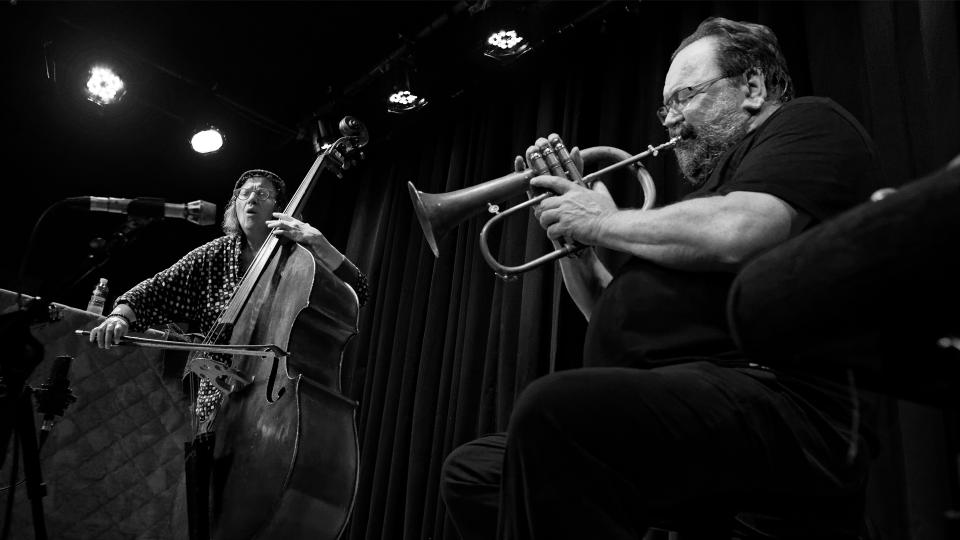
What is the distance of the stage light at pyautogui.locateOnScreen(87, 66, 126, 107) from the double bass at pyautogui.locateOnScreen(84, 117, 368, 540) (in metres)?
2.43

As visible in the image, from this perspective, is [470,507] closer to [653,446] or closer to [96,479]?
[653,446]

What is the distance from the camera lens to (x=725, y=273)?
4.68 feet

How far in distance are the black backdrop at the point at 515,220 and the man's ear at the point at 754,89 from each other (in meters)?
0.71

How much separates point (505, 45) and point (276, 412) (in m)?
2.31

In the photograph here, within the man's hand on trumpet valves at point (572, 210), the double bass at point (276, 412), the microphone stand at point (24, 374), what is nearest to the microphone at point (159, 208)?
the microphone stand at point (24, 374)

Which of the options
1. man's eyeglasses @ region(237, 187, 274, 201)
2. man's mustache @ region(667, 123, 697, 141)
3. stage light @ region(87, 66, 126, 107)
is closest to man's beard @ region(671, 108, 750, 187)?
man's mustache @ region(667, 123, 697, 141)

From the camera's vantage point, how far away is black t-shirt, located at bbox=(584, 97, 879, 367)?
138 centimetres

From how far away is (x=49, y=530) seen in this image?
2.96 m

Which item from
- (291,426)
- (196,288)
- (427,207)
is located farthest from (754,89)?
(196,288)

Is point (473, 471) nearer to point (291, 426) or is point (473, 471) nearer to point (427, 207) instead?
point (427, 207)

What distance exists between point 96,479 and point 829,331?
3.27 m

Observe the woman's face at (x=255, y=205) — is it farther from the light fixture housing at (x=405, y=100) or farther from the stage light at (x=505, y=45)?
the stage light at (x=505, y=45)

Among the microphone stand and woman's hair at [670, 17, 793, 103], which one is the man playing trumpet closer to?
woman's hair at [670, 17, 793, 103]

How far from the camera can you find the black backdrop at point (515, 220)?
90.9 inches
